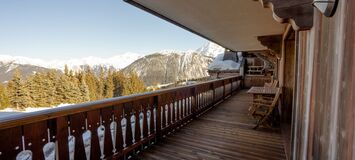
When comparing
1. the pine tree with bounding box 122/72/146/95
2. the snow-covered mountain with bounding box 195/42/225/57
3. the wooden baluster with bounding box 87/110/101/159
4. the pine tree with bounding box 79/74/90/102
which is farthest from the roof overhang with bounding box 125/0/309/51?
the snow-covered mountain with bounding box 195/42/225/57

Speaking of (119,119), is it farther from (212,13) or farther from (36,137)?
(212,13)

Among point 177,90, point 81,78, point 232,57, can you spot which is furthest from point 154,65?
point 177,90

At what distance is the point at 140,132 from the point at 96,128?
0.86m

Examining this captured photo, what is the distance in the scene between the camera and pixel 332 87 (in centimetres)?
84

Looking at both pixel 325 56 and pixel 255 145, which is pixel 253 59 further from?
pixel 325 56

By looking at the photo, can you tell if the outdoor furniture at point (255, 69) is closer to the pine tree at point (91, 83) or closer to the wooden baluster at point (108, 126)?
the wooden baluster at point (108, 126)

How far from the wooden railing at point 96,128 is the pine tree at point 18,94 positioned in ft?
136

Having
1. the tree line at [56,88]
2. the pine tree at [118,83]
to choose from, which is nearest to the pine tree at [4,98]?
the tree line at [56,88]

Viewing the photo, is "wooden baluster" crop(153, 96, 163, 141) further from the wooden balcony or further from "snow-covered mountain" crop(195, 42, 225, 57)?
"snow-covered mountain" crop(195, 42, 225, 57)

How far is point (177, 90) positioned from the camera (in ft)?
12.2

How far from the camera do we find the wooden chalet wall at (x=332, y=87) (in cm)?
63

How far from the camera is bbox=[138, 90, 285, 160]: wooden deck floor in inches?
Result: 107

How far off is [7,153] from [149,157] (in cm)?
166

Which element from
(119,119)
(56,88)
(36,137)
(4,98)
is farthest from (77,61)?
(36,137)
